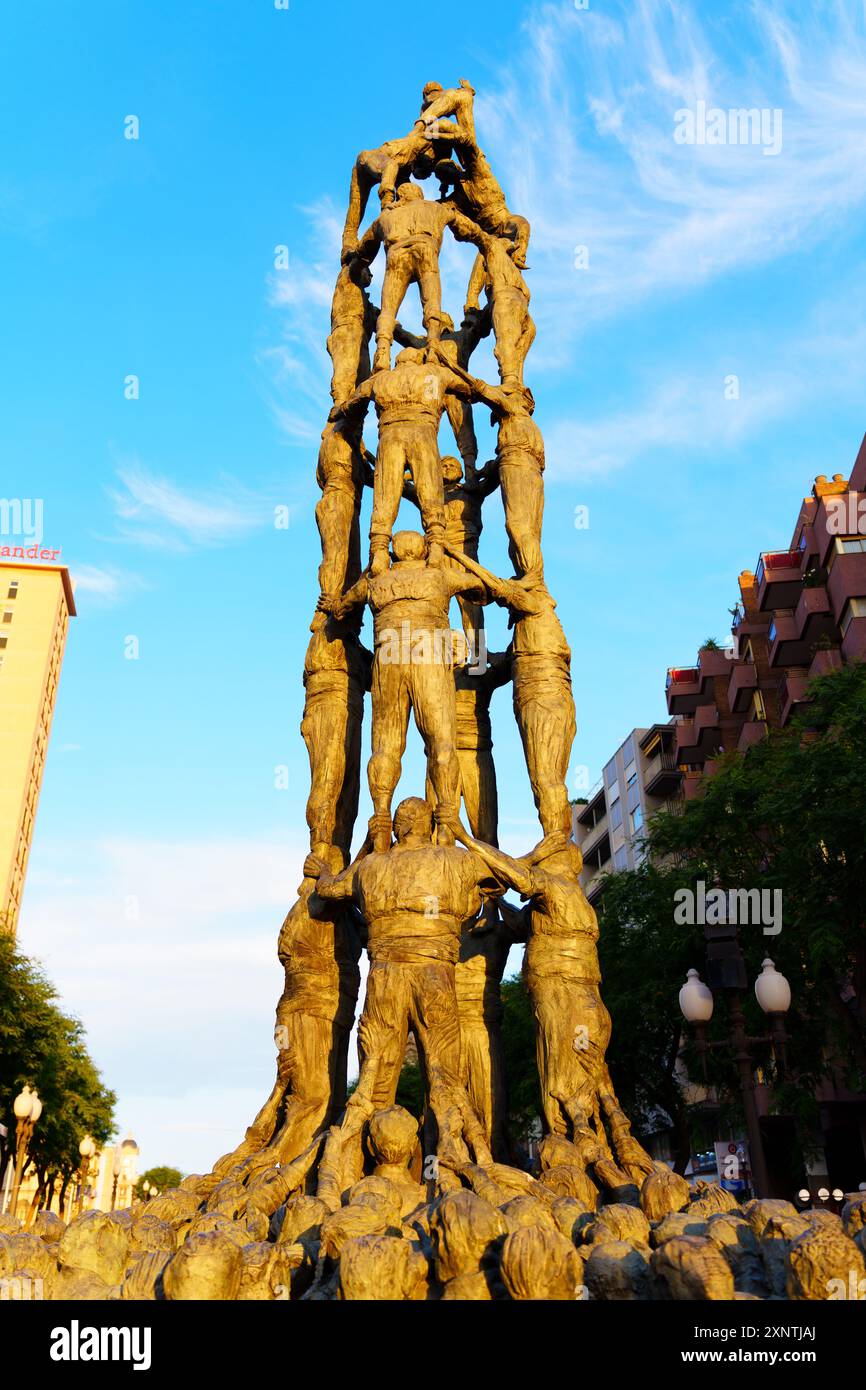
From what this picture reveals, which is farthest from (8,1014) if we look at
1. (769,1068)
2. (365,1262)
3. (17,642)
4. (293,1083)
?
(17,642)

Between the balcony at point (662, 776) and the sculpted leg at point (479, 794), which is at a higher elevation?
the balcony at point (662, 776)

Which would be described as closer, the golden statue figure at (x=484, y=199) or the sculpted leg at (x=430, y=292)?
the sculpted leg at (x=430, y=292)

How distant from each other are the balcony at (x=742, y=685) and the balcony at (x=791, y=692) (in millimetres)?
2131

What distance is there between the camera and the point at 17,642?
57.9 metres

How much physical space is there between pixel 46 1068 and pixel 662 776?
28281 millimetres

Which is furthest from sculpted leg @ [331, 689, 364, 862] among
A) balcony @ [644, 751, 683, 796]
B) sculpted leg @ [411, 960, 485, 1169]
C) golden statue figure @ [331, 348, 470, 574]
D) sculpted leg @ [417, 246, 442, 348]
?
balcony @ [644, 751, 683, 796]

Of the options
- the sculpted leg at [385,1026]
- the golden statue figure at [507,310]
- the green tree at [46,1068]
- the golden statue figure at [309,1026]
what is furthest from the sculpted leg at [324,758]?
the green tree at [46,1068]

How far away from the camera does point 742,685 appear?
3838 centimetres

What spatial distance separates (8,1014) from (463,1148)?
2303cm

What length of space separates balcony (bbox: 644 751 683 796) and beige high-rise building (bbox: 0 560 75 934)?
2850 centimetres

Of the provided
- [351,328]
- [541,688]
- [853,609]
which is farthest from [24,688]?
[541,688]

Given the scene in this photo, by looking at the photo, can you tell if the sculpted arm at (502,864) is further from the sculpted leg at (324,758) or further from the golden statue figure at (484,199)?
the golden statue figure at (484,199)

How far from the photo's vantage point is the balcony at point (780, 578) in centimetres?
3513
